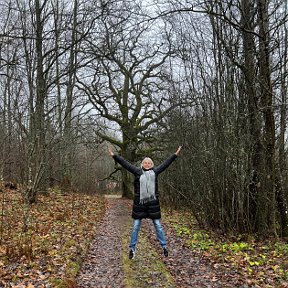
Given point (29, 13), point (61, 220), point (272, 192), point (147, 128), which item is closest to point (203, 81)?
point (272, 192)

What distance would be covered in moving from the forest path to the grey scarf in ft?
3.91

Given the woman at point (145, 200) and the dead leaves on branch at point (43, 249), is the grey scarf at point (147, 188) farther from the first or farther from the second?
the dead leaves on branch at point (43, 249)

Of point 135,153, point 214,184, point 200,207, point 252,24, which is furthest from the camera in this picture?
point 135,153

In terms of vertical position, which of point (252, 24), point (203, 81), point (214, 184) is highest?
point (252, 24)

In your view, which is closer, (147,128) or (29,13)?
(29,13)

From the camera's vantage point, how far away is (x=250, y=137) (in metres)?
8.28

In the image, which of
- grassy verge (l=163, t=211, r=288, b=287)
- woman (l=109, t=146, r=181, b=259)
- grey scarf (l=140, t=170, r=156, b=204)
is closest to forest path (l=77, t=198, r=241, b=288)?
grassy verge (l=163, t=211, r=288, b=287)

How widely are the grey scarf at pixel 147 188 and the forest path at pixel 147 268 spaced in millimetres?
1193

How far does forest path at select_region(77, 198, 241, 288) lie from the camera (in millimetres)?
5555

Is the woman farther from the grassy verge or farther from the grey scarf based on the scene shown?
the grassy verge

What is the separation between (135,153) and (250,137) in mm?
17103

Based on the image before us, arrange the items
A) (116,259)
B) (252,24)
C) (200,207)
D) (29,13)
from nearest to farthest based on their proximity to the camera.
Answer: (116,259)
(252,24)
(200,207)
(29,13)

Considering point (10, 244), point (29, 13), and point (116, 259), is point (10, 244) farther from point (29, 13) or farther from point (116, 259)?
point (29, 13)

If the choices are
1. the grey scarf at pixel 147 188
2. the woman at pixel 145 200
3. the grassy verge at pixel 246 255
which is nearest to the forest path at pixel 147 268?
the grassy verge at pixel 246 255
